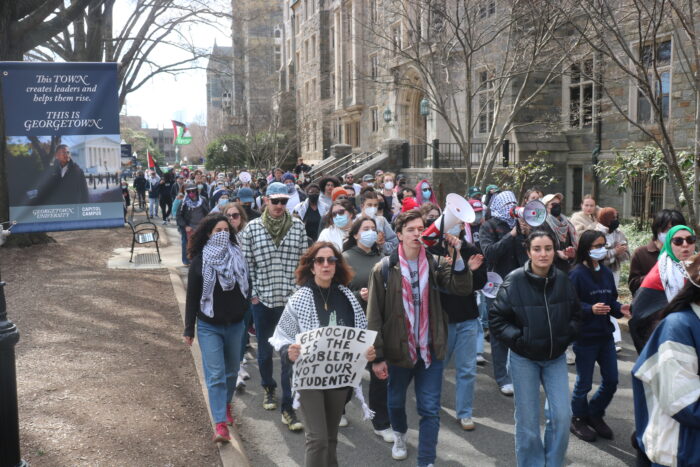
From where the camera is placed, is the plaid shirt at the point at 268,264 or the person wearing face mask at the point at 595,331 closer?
the person wearing face mask at the point at 595,331

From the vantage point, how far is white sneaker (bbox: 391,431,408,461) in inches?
202

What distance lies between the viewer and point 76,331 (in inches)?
326

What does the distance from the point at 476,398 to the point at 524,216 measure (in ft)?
6.22

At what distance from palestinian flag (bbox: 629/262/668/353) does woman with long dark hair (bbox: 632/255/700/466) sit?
1344mm

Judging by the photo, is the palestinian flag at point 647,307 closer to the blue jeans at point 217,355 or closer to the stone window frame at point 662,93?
the blue jeans at point 217,355

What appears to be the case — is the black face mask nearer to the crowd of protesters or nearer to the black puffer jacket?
the crowd of protesters

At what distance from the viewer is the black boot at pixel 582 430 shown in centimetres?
540

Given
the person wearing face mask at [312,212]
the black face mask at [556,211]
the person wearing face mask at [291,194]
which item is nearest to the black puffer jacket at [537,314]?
the black face mask at [556,211]

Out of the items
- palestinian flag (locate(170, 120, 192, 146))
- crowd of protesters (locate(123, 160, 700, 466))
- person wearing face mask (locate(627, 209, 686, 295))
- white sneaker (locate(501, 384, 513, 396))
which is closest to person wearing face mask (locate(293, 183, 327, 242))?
crowd of protesters (locate(123, 160, 700, 466))

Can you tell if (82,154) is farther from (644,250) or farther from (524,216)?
(644,250)

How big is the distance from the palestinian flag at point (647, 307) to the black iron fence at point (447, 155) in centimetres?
1414

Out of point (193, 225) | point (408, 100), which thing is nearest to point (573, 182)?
point (408, 100)

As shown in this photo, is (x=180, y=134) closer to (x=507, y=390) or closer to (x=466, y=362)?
(x=507, y=390)

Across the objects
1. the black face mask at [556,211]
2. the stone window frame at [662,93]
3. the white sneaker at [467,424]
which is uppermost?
the stone window frame at [662,93]
